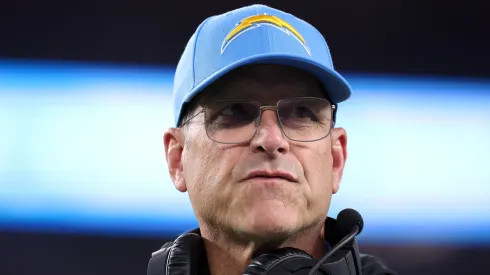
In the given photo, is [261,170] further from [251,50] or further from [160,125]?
[160,125]

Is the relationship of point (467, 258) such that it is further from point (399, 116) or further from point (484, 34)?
point (484, 34)

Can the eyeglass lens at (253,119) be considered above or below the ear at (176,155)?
above

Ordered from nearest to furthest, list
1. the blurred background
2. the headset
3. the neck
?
the headset, the neck, the blurred background

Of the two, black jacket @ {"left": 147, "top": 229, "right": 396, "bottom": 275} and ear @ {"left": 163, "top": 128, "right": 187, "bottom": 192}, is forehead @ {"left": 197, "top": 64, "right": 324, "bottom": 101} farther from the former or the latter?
black jacket @ {"left": 147, "top": 229, "right": 396, "bottom": 275}

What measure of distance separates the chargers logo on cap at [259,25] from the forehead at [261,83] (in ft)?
0.14

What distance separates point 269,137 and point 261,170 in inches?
1.8

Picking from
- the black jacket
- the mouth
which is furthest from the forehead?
the black jacket

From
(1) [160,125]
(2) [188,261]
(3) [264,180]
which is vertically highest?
(1) [160,125]

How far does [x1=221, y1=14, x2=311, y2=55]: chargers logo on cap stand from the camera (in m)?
0.97

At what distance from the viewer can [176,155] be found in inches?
41.7

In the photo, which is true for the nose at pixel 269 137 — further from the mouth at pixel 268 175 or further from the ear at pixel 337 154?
the ear at pixel 337 154

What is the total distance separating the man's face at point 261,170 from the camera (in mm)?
877

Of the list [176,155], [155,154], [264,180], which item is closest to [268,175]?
[264,180]

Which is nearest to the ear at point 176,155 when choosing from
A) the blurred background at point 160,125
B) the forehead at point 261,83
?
the forehead at point 261,83
